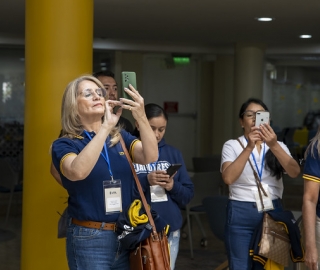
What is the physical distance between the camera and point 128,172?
2.94m

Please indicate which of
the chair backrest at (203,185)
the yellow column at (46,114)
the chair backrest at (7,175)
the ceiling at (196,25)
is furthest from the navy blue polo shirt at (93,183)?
the chair backrest at (7,175)

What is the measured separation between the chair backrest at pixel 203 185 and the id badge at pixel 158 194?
3.40m

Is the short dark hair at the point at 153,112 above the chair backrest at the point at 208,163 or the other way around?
above

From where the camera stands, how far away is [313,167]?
352 cm

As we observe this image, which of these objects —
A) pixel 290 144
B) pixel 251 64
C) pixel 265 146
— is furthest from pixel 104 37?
pixel 265 146

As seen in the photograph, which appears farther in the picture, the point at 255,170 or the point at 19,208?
the point at 19,208

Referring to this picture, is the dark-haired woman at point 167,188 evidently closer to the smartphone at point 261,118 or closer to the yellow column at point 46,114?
the smartphone at point 261,118

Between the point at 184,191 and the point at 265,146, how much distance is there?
67 centimetres

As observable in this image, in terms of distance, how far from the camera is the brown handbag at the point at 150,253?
286cm

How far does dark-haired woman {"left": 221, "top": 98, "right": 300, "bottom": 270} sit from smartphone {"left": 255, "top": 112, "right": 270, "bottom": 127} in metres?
0.04

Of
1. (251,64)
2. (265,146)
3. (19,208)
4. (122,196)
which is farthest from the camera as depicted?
(251,64)

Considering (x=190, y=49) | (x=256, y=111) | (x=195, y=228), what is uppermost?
(x=190, y=49)

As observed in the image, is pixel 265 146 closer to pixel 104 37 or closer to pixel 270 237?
pixel 270 237

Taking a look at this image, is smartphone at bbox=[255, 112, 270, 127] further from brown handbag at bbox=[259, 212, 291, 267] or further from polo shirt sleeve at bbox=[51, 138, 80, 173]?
polo shirt sleeve at bbox=[51, 138, 80, 173]
